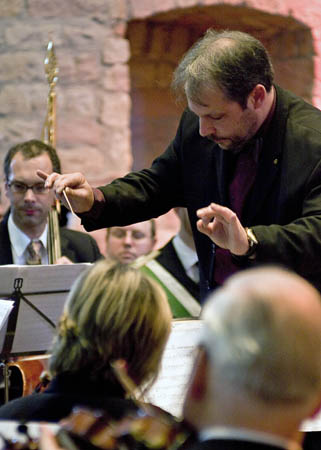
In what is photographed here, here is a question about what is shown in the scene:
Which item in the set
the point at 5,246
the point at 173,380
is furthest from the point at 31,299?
the point at 5,246

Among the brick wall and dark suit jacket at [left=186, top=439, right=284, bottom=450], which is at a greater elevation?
dark suit jacket at [left=186, top=439, right=284, bottom=450]

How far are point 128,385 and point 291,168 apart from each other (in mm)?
1169

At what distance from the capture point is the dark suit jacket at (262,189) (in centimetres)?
245

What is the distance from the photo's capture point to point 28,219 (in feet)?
13.5

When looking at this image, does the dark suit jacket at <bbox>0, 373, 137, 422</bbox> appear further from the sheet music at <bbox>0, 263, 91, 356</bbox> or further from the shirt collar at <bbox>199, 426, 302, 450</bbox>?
the sheet music at <bbox>0, 263, 91, 356</bbox>

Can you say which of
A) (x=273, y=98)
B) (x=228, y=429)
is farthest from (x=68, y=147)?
(x=228, y=429)

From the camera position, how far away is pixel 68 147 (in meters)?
5.16

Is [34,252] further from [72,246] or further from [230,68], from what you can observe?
[230,68]

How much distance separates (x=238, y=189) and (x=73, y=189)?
0.51 meters

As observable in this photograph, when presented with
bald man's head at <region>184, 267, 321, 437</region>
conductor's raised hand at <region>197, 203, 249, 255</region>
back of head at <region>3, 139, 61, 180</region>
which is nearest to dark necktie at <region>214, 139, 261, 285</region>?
conductor's raised hand at <region>197, 203, 249, 255</region>

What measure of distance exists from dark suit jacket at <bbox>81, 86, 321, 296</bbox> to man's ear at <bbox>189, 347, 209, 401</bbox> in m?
1.27

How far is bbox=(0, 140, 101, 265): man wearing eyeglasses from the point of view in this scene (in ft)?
13.4

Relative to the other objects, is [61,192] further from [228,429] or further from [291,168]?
[228,429]

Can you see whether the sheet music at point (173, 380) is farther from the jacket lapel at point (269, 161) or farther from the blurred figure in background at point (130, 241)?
the blurred figure in background at point (130, 241)
